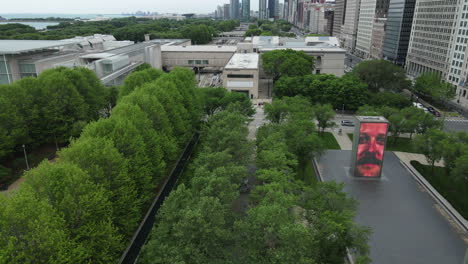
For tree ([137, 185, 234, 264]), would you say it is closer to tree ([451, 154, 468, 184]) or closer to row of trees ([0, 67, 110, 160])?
tree ([451, 154, 468, 184])

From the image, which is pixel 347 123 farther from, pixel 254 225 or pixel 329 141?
pixel 254 225

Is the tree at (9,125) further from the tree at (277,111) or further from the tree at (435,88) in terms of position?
the tree at (435,88)

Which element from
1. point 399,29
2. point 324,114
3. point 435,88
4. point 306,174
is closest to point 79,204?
point 306,174

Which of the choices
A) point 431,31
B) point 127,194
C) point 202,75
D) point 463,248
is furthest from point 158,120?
point 431,31

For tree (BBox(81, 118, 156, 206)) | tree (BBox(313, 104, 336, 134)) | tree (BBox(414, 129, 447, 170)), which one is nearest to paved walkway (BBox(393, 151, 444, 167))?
tree (BBox(414, 129, 447, 170))

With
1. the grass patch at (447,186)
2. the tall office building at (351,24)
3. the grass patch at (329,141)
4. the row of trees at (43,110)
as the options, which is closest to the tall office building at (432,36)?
the grass patch at (329,141)

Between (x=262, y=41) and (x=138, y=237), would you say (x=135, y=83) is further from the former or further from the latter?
(x=262, y=41)
